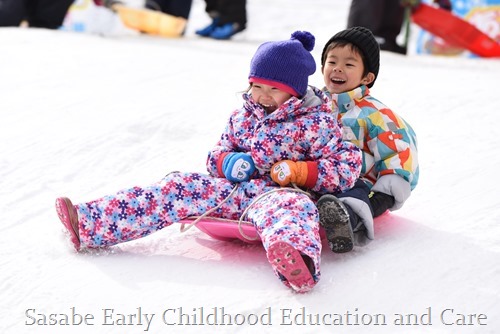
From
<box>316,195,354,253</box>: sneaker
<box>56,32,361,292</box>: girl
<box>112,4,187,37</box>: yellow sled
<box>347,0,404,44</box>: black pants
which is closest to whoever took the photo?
<box>316,195,354,253</box>: sneaker

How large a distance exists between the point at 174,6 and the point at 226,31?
0.61 meters

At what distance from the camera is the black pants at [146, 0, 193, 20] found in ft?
23.4

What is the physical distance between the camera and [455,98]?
3910mm

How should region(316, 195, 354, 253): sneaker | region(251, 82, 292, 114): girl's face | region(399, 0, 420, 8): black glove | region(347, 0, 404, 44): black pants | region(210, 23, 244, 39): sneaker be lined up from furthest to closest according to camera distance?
region(210, 23, 244, 39): sneaker < region(399, 0, 420, 8): black glove < region(347, 0, 404, 44): black pants < region(251, 82, 292, 114): girl's face < region(316, 195, 354, 253): sneaker

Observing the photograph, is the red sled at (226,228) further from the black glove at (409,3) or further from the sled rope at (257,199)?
the black glove at (409,3)

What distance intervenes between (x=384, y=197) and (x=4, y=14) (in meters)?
4.68

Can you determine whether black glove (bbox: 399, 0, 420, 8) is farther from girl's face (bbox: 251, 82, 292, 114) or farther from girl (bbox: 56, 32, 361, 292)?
girl's face (bbox: 251, 82, 292, 114)

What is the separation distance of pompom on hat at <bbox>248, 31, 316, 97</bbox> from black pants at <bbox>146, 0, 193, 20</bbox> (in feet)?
16.4

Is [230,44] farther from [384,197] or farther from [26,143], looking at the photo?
[384,197]

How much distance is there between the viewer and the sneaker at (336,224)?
6.73 feet

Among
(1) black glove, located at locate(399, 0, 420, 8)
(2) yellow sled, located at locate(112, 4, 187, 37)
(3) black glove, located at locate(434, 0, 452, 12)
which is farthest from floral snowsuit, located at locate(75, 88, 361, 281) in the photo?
(3) black glove, located at locate(434, 0, 452, 12)

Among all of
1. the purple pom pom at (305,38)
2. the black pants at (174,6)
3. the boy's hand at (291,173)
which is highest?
the purple pom pom at (305,38)

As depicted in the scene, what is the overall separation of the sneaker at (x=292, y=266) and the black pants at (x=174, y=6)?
5.50 metres

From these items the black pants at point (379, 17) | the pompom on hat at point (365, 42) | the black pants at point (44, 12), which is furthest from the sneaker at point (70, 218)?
the black pants at point (44, 12)
